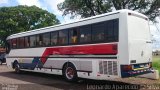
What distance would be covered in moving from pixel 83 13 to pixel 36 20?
24.5 metres

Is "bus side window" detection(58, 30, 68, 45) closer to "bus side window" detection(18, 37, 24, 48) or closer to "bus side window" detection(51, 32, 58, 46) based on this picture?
"bus side window" detection(51, 32, 58, 46)

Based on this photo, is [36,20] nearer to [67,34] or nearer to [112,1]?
[112,1]

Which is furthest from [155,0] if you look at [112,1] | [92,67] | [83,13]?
[92,67]

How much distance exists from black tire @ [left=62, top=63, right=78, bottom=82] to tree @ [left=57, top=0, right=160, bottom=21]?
55.3ft

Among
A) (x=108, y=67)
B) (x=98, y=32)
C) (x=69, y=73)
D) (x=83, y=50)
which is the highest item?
(x=98, y=32)

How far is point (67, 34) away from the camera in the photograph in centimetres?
1391

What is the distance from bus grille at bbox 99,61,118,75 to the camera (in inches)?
432

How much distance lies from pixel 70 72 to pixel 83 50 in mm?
1658

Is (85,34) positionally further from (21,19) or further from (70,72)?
(21,19)

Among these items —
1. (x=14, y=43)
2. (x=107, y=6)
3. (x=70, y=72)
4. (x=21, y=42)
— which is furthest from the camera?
(x=107, y=6)

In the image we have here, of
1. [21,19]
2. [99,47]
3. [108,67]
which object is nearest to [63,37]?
[99,47]

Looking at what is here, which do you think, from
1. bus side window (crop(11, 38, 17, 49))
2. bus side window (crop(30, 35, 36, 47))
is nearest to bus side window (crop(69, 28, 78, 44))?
bus side window (crop(30, 35, 36, 47))

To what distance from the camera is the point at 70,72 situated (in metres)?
13.7

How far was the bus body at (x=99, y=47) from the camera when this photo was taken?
10742 mm
